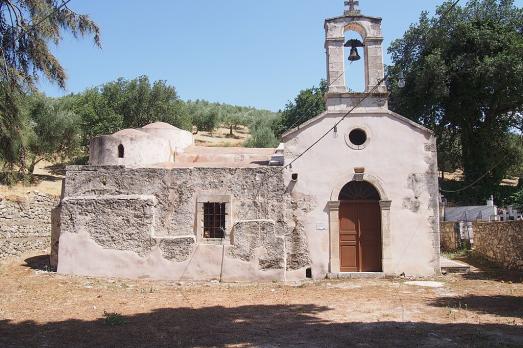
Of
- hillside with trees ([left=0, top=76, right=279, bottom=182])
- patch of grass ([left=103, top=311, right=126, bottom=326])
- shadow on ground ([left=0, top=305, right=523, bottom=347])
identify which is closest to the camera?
shadow on ground ([left=0, top=305, right=523, bottom=347])

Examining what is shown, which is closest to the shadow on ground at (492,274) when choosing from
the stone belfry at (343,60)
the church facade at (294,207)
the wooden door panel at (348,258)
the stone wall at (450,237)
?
the church facade at (294,207)

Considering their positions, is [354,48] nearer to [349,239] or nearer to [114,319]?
[349,239]

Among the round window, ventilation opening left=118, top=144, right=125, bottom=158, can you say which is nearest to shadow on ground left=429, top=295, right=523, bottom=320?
the round window

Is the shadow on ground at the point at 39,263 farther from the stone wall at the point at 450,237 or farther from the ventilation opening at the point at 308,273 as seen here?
the stone wall at the point at 450,237

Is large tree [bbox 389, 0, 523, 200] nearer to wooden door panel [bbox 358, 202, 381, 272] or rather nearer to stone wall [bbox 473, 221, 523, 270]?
stone wall [bbox 473, 221, 523, 270]

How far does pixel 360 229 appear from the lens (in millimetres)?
12656

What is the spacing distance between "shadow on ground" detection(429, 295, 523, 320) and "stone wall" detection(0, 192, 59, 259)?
1341cm

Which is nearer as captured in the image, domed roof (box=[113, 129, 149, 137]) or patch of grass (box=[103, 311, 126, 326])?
patch of grass (box=[103, 311, 126, 326])

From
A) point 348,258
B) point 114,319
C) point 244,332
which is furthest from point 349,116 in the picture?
point 114,319

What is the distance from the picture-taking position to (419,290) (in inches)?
417

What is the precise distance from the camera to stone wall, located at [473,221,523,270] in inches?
518

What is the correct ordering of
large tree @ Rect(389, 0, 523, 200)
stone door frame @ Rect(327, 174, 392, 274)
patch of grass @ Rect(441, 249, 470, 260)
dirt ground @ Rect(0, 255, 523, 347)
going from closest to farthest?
dirt ground @ Rect(0, 255, 523, 347), stone door frame @ Rect(327, 174, 392, 274), patch of grass @ Rect(441, 249, 470, 260), large tree @ Rect(389, 0, 523, 200)

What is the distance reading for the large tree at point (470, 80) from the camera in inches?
938

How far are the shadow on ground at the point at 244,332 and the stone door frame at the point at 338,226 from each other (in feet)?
14.1
